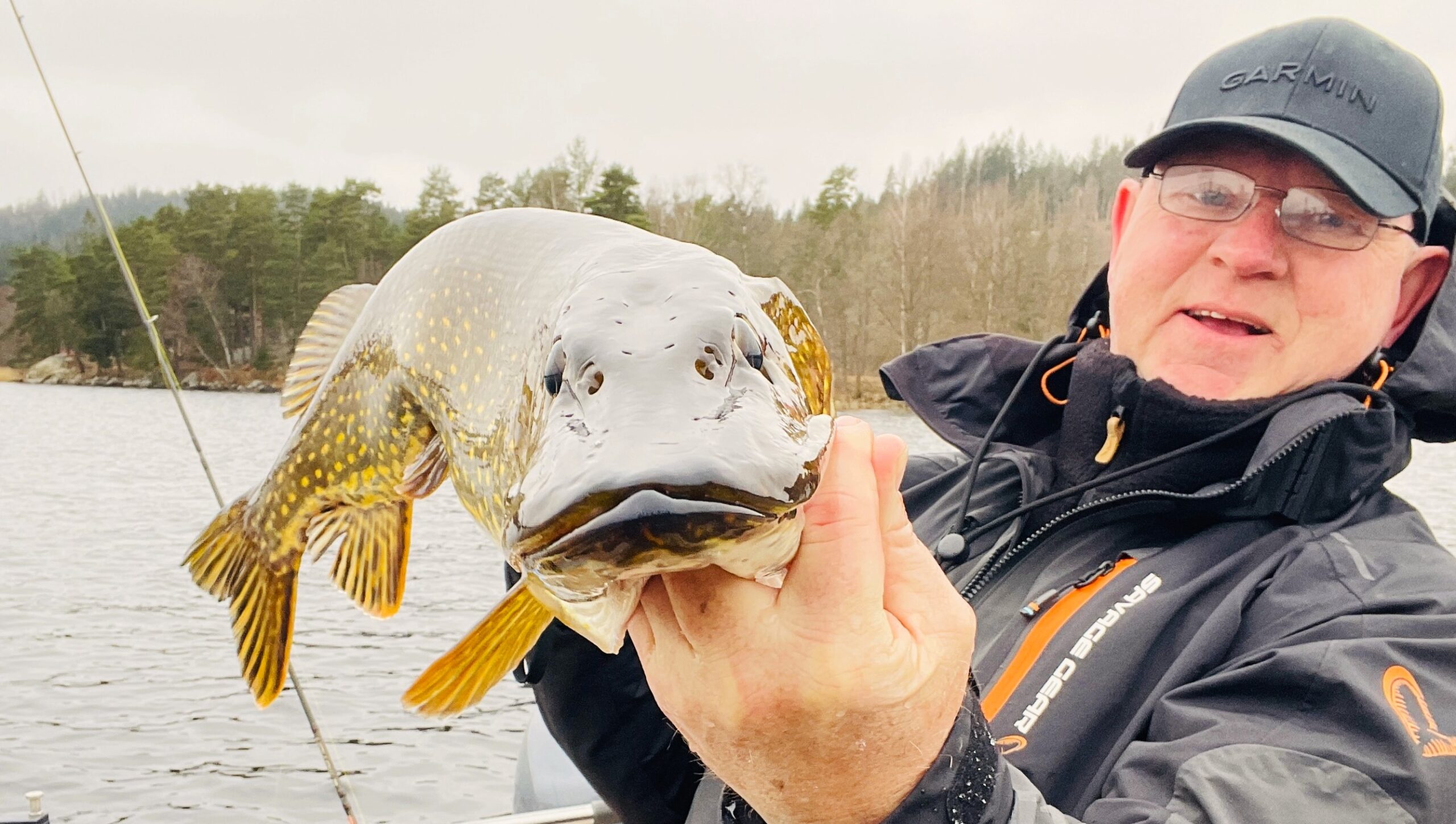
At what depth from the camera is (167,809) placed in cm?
617

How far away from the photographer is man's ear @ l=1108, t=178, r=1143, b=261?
251 cm

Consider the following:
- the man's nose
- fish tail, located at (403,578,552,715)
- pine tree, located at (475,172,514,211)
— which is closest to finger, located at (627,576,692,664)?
fish tail, located at (403,578,552,715)

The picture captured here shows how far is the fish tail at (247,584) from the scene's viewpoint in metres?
2.00

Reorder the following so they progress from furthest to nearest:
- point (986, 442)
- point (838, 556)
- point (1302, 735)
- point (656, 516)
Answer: point (986, 442), point (1302, 735), point (838, 556), point (656, 516)

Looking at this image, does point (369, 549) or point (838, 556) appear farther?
point (369, 549)

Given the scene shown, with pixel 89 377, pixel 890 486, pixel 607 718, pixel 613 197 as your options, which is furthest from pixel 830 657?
pixel 89 377

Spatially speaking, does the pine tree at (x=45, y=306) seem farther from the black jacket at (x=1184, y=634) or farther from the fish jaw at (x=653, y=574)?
the fish jaw at (x=653, y=574)

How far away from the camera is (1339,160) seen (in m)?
2.02

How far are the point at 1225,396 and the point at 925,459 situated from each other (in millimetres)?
810

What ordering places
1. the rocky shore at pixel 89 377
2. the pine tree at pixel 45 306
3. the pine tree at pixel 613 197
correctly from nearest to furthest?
the pine tree at pixel 613 197 < the pine tree at pixel 45 306 < the rocky shore at pixel 89 377

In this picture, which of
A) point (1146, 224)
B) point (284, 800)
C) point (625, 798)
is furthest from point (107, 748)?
point (1146, 224)

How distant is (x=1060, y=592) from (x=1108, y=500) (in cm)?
23

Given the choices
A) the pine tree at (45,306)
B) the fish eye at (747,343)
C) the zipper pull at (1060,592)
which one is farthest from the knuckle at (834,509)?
the pine tree at (45,306)

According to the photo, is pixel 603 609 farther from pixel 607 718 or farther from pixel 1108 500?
pixel 1108 500
